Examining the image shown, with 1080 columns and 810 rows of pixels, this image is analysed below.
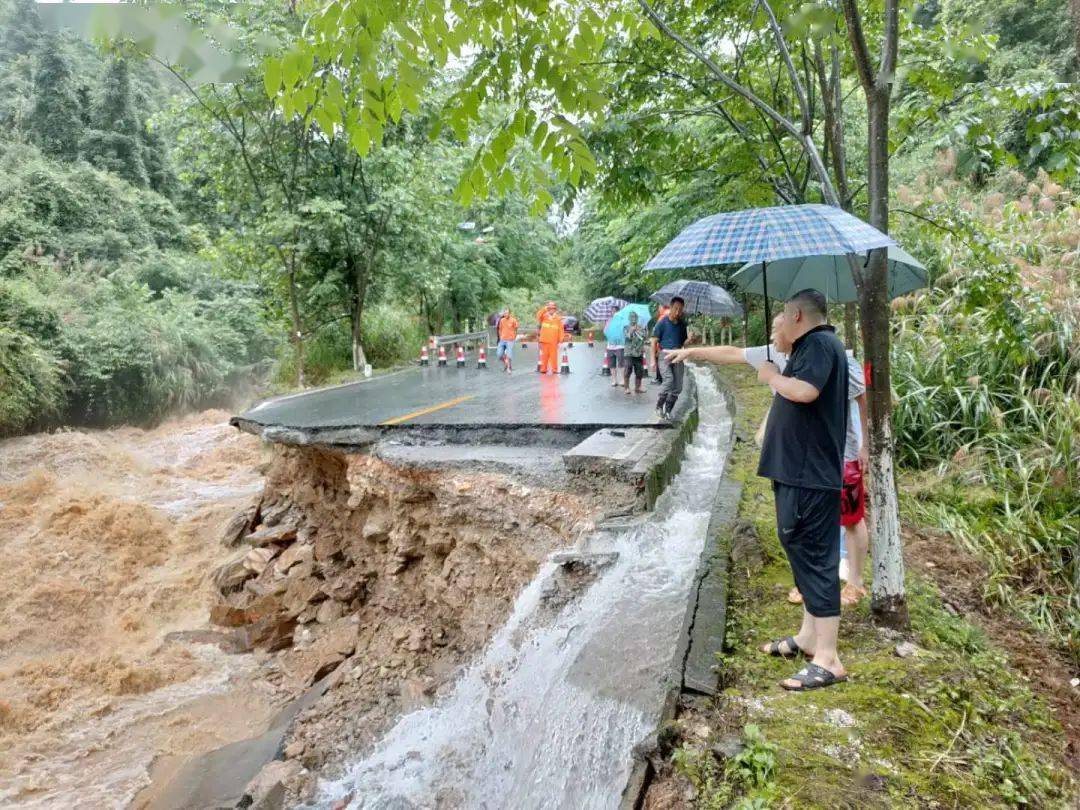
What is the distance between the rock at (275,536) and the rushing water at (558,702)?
4.97 meters

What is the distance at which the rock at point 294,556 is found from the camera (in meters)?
9.26

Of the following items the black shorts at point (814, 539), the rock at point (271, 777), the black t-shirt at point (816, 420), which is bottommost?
the rock at point (271, 777)

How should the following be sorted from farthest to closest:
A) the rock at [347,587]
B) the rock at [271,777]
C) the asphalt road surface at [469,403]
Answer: the asphalt road surface at [469,403], the rock at [347,587], the rock at [271,777]

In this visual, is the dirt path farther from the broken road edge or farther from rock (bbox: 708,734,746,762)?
rock (bbox: 708,734,746,762)

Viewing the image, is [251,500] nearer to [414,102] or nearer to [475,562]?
[475,562]

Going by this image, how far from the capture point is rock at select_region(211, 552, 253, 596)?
9.30 metres

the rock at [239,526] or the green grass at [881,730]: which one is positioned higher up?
the green grass at [881,730]

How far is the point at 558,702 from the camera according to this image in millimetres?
4191

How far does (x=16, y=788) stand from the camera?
19.2ft

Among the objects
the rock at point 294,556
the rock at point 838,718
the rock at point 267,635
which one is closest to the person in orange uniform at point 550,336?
the rock at point 294,556

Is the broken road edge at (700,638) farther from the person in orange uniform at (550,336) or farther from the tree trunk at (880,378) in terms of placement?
the person in orange uniform at (550,336)

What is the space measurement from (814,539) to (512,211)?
28090 mm

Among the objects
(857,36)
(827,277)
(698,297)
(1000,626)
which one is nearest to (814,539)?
(827,277)

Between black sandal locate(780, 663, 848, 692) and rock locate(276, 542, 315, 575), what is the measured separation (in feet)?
23.8
